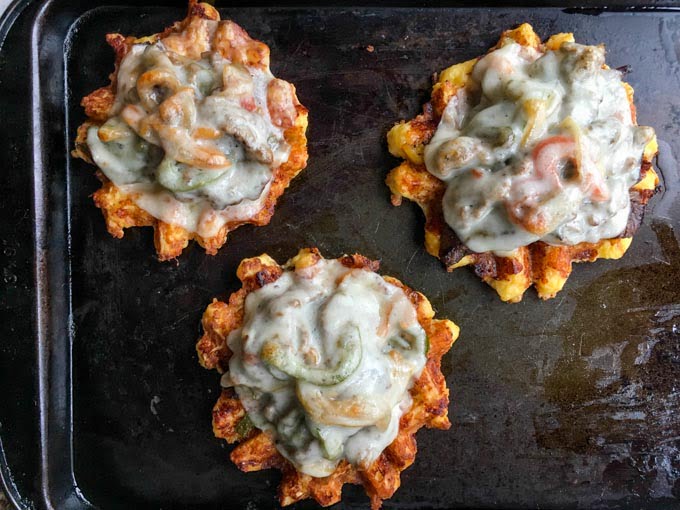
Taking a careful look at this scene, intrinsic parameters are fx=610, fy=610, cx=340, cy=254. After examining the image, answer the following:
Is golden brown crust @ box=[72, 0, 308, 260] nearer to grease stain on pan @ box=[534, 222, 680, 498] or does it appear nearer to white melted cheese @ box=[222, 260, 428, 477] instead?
white melted cheese @ box=[222, 260, 428, 477]

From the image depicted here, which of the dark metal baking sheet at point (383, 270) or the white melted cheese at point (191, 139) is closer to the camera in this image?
the white melted cheese at point (191, 139)

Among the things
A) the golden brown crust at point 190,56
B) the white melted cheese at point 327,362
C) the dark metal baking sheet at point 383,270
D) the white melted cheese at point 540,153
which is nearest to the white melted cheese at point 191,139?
the golden brown crust at point 190,56

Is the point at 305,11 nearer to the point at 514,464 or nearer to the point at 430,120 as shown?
the point at 430,120

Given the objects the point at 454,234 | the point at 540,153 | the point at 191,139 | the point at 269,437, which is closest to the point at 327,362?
the point at 269,437

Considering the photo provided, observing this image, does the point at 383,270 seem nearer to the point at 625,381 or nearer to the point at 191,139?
the point at 191,139

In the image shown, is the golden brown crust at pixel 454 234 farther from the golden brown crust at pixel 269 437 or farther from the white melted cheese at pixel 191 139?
the white melted cheese at pixel 191 139

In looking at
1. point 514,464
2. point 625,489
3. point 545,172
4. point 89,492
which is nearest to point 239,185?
point 545,172
